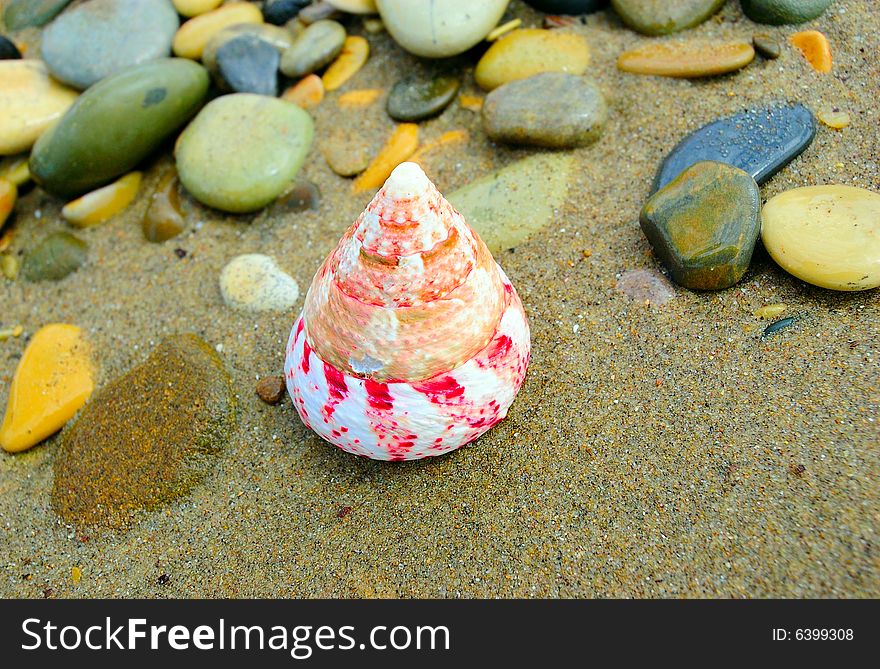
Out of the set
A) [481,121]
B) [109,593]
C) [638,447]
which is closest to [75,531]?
[109,593]

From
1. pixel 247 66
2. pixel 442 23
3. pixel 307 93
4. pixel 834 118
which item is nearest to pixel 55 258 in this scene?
pixel 247 66

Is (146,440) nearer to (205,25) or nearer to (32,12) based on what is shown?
(205,25)

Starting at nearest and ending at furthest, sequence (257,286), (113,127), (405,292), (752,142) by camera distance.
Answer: (405,292) → (752,142) → (257,286) → (113,127)

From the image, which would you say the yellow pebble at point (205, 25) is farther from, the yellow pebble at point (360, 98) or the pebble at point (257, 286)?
the pebble at point (257, 286)

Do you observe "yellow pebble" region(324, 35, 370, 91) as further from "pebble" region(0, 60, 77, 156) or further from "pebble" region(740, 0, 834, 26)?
"pebble" region(740, 0, 834, 26)

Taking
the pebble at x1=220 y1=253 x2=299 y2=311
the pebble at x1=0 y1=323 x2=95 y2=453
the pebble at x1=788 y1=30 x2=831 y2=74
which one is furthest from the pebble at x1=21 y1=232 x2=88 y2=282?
the pebble at x1=788 y1=30 x2=831 y2=74

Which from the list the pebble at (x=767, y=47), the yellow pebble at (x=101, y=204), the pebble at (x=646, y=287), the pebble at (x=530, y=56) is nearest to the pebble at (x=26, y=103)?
the yellow pebble at (x=101, y=204)
